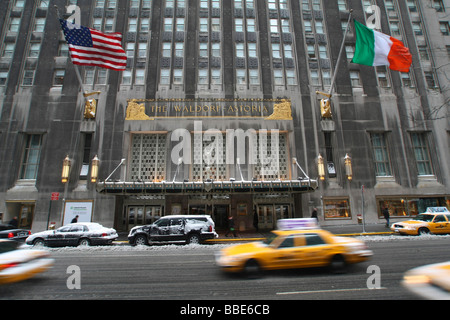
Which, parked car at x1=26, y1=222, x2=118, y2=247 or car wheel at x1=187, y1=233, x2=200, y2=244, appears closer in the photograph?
parked car at x1=26, y1=222, x2=118, y2=247

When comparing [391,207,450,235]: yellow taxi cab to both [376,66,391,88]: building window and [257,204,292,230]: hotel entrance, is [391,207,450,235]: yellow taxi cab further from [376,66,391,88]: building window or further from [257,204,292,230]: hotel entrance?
[376,66,391,88]: building window

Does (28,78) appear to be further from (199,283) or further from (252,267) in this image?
(252,267)

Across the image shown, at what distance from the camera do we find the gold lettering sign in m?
23.5

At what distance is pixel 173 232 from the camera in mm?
14578

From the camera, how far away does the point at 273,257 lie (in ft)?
24.6

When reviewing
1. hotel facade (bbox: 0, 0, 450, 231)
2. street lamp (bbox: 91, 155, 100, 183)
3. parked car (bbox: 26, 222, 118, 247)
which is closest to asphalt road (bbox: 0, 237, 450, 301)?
parked car (bbox: 26, 222, 118, 247)

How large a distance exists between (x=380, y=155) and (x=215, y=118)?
17688mm

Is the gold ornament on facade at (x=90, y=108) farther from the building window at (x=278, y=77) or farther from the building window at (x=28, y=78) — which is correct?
the building window at (x=278, y=77)

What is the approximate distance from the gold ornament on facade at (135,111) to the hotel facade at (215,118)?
11cm

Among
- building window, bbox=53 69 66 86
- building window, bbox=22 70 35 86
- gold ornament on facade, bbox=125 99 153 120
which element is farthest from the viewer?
building window, bbox=53 69 66 86

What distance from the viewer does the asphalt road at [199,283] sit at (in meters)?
5.79

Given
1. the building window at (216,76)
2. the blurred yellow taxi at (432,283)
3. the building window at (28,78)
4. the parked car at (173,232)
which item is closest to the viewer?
the blurred yellow taxi at (432,283)

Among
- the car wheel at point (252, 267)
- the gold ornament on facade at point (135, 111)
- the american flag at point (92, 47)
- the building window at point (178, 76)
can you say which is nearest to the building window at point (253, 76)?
the building window at point (178, 76)

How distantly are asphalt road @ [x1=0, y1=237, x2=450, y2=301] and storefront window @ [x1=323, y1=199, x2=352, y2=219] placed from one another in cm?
1243
